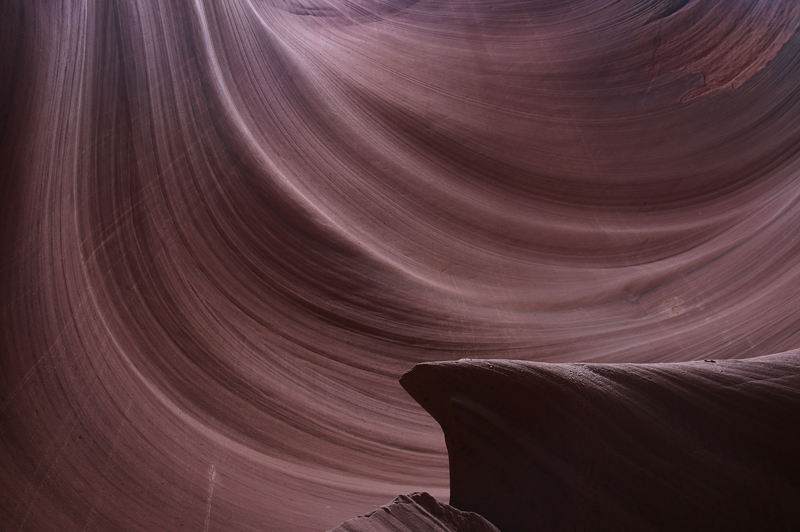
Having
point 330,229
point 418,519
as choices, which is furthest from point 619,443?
point 330,229

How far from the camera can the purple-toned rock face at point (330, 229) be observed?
Answer: 1455 mm

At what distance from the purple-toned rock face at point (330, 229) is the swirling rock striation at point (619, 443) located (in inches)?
24.0

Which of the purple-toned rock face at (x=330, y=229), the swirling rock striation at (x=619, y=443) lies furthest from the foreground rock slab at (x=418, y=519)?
the purple-toned rock face at (x=330, y=229)

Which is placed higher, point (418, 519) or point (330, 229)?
point (330, 229)

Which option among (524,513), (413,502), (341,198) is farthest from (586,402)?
(341,198)

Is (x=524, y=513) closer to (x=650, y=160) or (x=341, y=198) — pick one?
(x=341, y=198)

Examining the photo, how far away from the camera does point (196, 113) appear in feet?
8.38

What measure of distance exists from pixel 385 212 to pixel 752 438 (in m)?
1.92

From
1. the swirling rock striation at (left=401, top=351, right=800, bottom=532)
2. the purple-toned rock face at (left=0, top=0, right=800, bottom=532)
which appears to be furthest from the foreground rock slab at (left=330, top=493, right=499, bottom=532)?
the purple-toned rock face at (left=0, top=0, right=800, bottom=532)

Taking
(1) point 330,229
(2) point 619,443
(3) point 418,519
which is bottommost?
(3) point 418,519

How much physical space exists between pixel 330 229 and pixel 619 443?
5.48 ft

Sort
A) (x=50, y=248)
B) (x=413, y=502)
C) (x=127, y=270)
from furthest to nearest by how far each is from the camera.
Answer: (x=127, y=270) < (x=50, y=248) < (x=413, y=502)

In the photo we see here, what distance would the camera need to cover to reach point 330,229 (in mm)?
2389

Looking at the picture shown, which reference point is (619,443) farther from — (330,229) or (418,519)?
(330,229)
